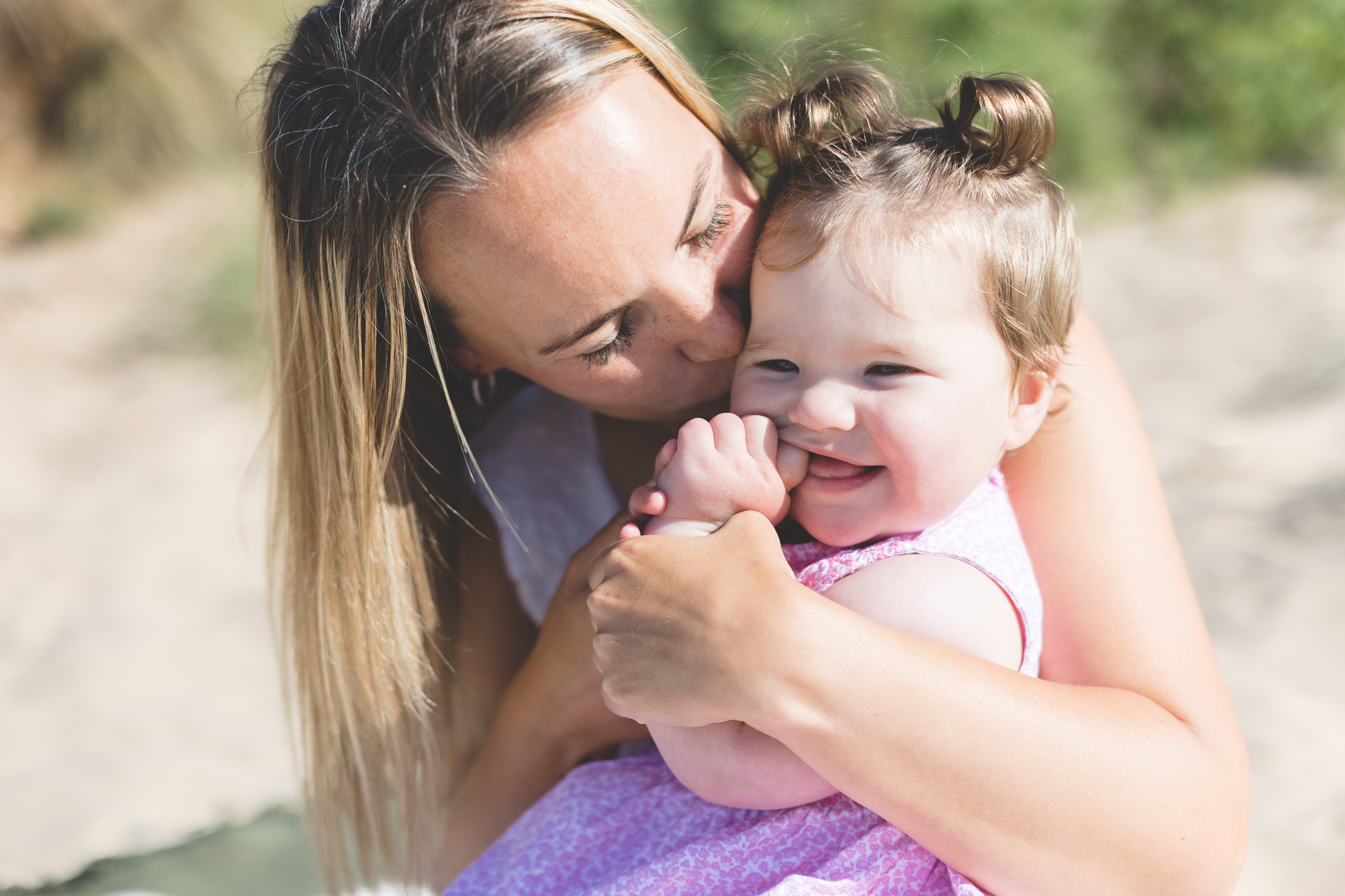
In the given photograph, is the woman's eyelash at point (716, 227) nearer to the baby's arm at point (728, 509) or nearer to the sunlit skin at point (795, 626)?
the sunlit skin at point (795, 626)

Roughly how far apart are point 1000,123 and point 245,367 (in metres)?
5.24

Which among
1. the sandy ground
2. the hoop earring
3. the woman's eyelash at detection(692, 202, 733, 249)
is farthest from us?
the sandy ground

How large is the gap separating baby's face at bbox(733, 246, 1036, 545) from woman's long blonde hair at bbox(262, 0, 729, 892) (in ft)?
1.59

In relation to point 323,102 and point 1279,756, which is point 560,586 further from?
point 1279,756

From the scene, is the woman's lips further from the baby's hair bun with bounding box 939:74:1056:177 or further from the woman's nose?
the baby's hair bun with bounding box 939:74:1056:177

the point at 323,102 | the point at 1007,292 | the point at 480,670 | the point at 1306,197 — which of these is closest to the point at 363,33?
the point at 323,102

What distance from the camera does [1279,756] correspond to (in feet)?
8.43

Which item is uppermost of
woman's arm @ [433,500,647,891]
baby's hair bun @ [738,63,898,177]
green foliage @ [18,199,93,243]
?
green foliage @ [18,199,93,243]

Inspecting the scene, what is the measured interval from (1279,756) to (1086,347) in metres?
1.47

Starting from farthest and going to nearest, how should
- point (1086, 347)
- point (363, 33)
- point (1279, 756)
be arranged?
point (1279, 756)
point (1086, 347)
point (363, 33)

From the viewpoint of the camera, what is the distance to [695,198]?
1631mm

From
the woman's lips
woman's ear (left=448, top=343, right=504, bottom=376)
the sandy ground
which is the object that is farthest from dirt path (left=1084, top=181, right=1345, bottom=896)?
woman's ear (left=448, top=343, right=504, bottom=376)

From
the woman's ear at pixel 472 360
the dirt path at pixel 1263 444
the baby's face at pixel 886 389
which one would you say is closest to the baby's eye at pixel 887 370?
the baby's face at pixel 886 389

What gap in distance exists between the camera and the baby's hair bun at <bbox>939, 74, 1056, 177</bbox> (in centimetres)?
159
